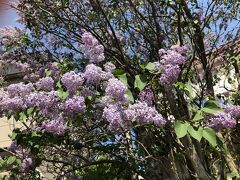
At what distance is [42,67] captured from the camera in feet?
17.6

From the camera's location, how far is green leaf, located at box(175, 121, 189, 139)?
3.02 m

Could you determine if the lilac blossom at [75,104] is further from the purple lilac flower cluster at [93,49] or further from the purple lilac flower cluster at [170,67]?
the purple lilac flower cluster at [170,67]

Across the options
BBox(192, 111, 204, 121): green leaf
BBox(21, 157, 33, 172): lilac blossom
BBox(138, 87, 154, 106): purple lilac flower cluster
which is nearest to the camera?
BBox(192, 111, 204, 121): green leaf

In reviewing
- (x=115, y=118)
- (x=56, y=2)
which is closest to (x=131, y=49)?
(x=56, y=2)

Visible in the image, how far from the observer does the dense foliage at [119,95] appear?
10.7ft

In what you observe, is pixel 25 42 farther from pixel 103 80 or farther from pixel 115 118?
pixel 115 118

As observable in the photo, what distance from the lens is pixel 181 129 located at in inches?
120

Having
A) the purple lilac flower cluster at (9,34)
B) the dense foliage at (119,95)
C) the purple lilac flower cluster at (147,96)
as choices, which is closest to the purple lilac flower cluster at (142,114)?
the dense foliage at (119,95)

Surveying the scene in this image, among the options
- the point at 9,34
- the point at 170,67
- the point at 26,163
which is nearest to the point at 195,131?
the point at 170,67

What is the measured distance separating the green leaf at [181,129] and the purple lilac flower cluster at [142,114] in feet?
0.38

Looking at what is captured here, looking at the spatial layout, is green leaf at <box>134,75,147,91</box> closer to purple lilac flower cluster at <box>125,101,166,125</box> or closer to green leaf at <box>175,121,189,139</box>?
purple lilac flower cluster at <box>125,101,166,125</box>

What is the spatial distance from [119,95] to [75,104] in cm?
31

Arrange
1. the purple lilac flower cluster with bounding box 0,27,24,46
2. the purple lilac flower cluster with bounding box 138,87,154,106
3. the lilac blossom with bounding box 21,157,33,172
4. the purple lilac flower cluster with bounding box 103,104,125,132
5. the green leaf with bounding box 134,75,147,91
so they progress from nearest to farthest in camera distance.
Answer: the purple lilac flower cluster with bounding box 103,104,125,132
the green leaf with bounding box 134,75,147,91
the purple lilac flower cluster with bounding box 138,87,154,106
the lilac blossom with bounding box 21,157,33,172
the purple lilac flower cluster with bounding box 0,27,24,46

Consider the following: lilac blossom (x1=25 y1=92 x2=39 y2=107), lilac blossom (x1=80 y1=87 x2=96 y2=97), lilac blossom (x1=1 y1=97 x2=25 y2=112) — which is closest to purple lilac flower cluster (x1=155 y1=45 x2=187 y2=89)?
lilac blossom (x1=80 y1=87 x2=96 y2=97)
